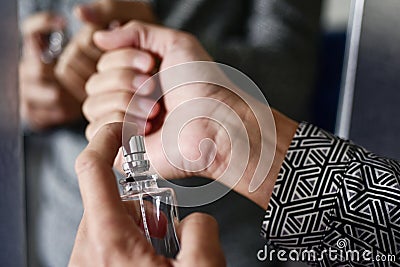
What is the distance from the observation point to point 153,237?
25 centimetres

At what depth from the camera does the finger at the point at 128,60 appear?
1.04ft

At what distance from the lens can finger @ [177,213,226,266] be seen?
0.69ft

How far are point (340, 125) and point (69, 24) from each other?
0.66 ft

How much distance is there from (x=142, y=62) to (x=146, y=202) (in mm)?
103

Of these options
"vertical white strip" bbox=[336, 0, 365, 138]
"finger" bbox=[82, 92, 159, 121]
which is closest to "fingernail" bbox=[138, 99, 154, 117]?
"finger" bbox=[82, 92, 159, 121]

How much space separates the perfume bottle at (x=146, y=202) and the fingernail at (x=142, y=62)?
0.08 m

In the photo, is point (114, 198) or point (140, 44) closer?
point (114, 198)

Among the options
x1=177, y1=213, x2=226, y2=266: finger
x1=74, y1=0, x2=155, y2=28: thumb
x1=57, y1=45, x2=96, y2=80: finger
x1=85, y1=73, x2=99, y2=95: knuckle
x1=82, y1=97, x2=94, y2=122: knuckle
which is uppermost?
x1=74, y1=0, x2=155, y2=28: thumb

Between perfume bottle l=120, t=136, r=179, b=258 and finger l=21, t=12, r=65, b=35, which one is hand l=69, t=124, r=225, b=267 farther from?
finger l=21, t=12, r=65, b=35

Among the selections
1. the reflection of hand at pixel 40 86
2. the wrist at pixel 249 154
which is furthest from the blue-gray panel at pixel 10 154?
the wrist at pixel 249 154

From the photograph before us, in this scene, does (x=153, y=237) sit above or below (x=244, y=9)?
below

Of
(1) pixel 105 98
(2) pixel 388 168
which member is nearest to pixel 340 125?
(2) pixel 388 168

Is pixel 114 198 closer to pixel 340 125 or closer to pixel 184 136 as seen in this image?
pixel 184 136

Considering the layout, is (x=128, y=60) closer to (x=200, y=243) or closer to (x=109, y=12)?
(x=109, y=12)
